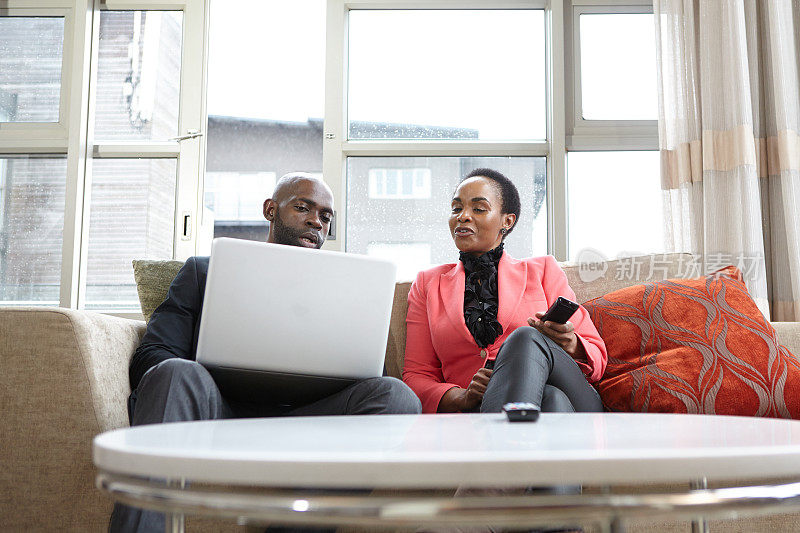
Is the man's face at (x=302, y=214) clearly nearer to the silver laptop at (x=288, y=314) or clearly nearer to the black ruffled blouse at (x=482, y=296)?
the black ruffled blouse at (x=482, y=296)

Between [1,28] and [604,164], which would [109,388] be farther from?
[1,28]

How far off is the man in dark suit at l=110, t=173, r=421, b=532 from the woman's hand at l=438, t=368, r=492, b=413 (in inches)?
6.9

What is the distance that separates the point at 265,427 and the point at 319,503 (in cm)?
31

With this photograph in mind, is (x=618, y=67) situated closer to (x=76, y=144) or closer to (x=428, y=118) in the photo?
(x=428, y=118)

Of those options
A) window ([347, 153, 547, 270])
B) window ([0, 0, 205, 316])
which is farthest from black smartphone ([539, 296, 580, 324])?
window ([0, 0, 205, 316])

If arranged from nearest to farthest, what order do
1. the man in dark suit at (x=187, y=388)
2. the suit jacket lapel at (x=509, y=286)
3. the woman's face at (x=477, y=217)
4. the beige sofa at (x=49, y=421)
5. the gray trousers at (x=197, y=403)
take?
the gray trousers at (x=197, y=403), the man in dark suit at (x=187, y=388), the beige sofa at (x=49, y=421), the suit jacket lapel at (x=509, y=286), the woman's face at (x=477, y=217)

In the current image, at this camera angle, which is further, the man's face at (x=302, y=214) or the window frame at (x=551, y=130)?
the window frame at (x=551, y=130)

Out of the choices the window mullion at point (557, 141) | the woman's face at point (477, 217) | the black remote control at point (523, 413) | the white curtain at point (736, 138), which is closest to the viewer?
the black remote control at point (523, 413)

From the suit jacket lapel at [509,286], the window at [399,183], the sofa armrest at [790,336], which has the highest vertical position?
the window at [399,183]

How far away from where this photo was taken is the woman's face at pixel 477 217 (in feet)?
6.90

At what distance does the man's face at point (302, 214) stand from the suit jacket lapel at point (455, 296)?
396mm

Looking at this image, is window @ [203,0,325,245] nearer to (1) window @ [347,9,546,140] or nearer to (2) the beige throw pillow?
(1) window @ [347,9,546,140]

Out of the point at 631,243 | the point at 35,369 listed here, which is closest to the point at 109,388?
the point at 35,369

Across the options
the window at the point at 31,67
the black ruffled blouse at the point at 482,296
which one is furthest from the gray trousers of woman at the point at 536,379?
the window at the point at 31,67
